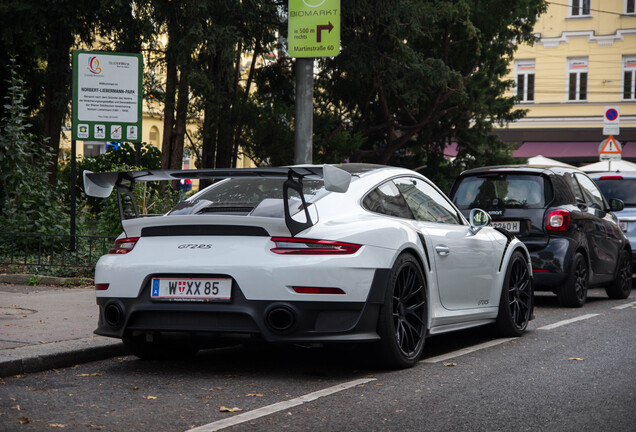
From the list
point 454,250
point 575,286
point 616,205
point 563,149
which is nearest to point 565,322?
point 575,286

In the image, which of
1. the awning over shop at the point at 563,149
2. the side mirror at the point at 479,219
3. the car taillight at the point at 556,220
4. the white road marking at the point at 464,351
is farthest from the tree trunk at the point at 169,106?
the awning over shop at the point at 563,149

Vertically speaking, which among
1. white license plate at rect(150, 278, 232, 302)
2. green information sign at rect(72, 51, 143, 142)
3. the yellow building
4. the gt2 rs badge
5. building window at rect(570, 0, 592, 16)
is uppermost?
building window at rect(570, 0, 592, 16)

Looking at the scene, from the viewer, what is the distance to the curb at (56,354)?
20.8ft

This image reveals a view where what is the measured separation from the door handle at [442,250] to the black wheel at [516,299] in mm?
1247

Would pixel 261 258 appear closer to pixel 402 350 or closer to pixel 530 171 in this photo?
pixel 402 350

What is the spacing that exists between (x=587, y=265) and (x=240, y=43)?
23.4ft

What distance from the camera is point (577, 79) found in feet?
152

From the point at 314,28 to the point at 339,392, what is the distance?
701 cm

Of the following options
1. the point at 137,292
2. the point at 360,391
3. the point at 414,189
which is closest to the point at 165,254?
the point at 137,292

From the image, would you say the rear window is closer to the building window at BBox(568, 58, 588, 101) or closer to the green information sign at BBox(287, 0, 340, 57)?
the green information sign at BBox(287, 0, 340, 57)

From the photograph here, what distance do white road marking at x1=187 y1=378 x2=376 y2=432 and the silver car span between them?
10.1 metres

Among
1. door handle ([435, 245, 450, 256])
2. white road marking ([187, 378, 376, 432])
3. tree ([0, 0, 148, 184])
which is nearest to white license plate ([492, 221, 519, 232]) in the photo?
door handle ([435, 245, 450, 256])

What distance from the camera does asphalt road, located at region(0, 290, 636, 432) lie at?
4965 millimetres

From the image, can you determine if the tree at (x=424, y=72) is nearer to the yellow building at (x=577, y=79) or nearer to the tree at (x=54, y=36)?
the tree at (x=54, y=36)
